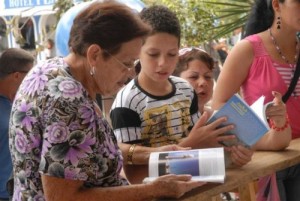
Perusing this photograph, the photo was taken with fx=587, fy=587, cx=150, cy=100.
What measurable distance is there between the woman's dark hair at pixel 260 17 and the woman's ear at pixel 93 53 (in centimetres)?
118

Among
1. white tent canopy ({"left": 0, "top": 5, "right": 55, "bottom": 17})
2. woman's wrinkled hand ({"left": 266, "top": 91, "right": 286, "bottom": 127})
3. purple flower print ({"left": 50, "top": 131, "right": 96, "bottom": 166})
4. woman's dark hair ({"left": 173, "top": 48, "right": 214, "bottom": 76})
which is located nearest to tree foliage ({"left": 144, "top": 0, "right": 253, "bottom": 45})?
white tent canopy ({"left": 0, "top": 5, "right": 55, "bottom": 17})

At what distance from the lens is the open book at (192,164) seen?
6.13 feet

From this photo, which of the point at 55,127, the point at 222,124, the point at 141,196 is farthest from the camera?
the point at 222,124

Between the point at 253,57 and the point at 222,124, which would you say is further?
the point at 253,57

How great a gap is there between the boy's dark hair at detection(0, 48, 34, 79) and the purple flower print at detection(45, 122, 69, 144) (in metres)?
1.97

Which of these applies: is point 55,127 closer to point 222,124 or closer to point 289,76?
point 222,124

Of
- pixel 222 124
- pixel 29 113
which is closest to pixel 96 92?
pixel 29 113

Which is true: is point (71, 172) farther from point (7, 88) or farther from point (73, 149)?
point (7, 88)

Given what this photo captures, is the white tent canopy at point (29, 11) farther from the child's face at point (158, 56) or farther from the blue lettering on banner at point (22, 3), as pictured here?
the child's face at point (158, 56)

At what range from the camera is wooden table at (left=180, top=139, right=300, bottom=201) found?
6.02ft

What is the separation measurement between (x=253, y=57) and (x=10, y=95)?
62.6 inches

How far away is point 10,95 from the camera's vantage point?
346 cm

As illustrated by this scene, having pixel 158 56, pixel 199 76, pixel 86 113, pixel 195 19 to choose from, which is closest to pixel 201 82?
pixel 199 76

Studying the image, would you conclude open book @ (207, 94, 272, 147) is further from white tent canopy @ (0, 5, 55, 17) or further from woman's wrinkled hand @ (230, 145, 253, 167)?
white tent canopy @ (0, 5, 55, 17)
